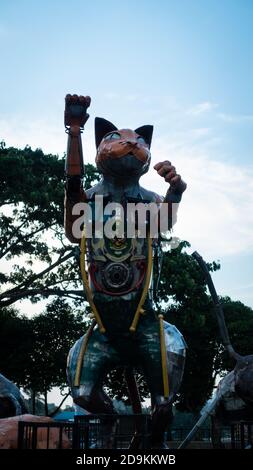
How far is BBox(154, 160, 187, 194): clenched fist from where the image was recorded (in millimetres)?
5871

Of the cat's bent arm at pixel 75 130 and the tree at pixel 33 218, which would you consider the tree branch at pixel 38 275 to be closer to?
the tree at pixel 33 218

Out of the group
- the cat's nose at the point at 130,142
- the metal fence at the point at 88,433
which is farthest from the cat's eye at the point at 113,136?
the metal fence at the point at 88,433

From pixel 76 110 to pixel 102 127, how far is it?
81 cm

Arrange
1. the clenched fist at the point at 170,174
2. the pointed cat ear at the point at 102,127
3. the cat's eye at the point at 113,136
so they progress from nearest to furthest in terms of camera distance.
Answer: the clenched fist at the point at 170,174
the cat's eye at the point at 113,136
the pointed cat ear at the point at 102,127

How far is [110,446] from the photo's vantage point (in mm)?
5574

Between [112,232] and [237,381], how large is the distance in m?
3.96

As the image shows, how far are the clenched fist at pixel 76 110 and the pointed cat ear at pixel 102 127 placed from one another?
0.74 m

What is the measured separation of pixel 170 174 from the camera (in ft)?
19.2

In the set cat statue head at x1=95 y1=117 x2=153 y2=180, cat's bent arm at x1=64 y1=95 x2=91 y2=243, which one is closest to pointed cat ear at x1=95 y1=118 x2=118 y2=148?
cat statue head at x1=95 y1=117 x2=153 y2=180

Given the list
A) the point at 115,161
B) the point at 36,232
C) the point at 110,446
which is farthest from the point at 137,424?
the point at 36,232

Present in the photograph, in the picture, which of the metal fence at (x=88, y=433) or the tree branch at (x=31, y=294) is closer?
the metal fence at (x=88, y=433)

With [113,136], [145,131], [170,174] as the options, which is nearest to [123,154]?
[113,136]

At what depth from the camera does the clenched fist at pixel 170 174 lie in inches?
231

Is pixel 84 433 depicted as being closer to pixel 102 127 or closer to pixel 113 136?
pixel 113 136
